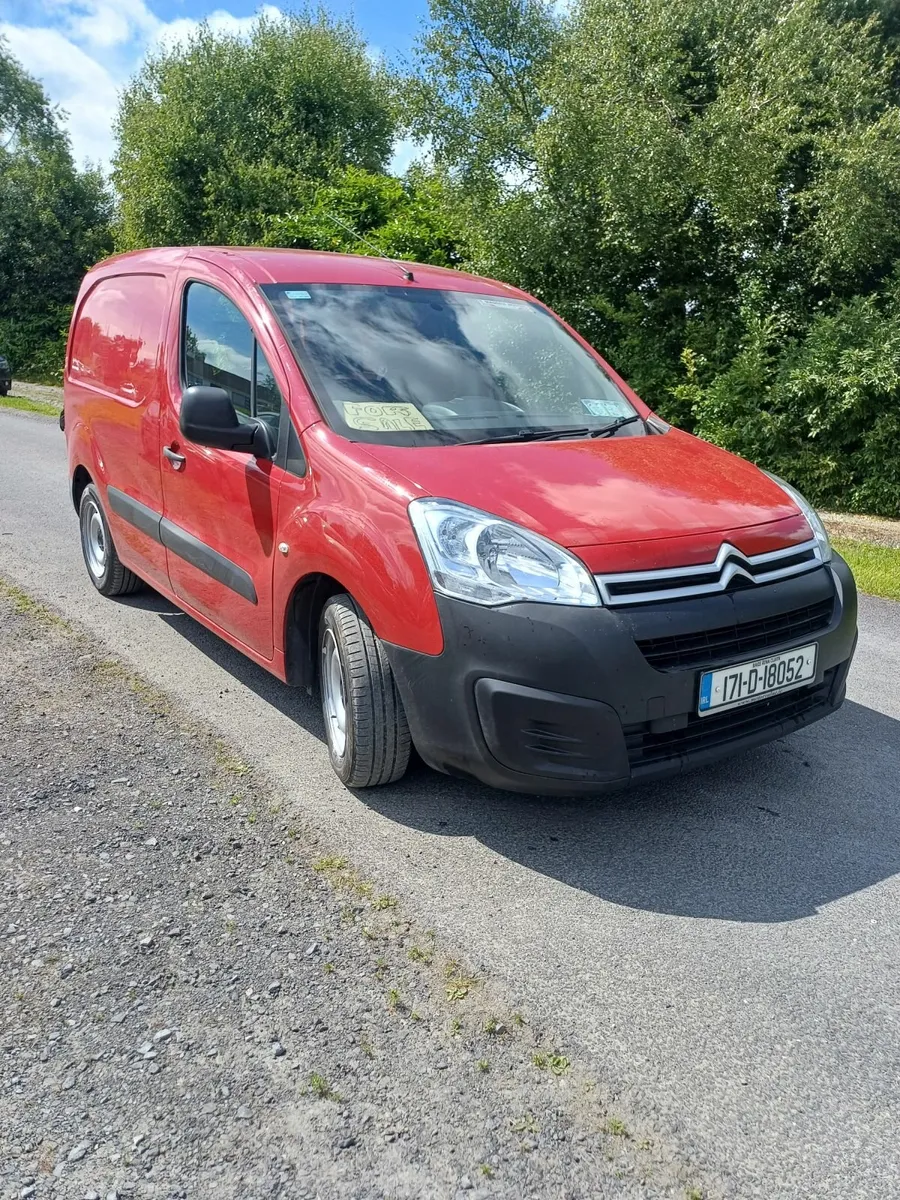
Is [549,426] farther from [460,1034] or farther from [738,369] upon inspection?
[738,369]

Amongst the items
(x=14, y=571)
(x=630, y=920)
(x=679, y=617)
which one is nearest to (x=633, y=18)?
(x=14, y=571)

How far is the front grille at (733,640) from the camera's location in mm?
2945

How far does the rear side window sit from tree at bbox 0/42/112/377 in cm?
2596

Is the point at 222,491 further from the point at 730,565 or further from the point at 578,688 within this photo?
the point at 730,565

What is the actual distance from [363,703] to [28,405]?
20.3m

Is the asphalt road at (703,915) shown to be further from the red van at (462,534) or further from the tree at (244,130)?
the tree at (244,130)

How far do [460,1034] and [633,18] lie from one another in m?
11.9

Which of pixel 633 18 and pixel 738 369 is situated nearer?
pixel 738 369

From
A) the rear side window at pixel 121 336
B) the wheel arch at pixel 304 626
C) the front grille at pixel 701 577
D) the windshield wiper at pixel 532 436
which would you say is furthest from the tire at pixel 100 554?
the front grille at pixel 701 577

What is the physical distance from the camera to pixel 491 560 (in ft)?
9.82

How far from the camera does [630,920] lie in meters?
2.82

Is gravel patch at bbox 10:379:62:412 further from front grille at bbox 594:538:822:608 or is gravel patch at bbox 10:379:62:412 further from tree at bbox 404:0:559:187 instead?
front grille at bbox 594:538:822:608

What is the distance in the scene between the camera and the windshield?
144 inches

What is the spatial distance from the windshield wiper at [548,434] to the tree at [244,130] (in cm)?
1926
